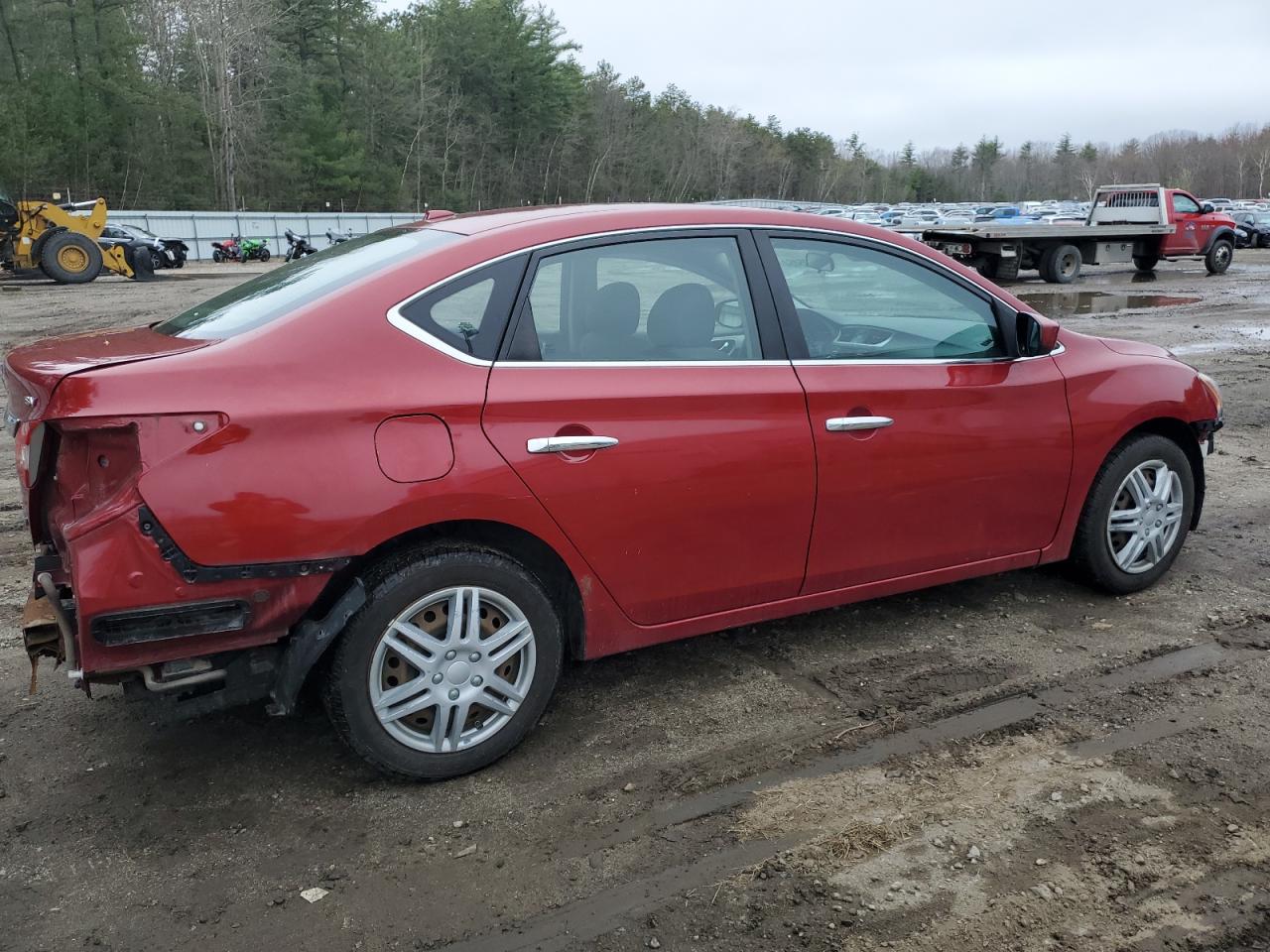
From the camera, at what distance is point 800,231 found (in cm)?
374

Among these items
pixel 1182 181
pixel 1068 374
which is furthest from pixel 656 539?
pixel 1182 181

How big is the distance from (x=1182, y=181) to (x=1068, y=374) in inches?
5645

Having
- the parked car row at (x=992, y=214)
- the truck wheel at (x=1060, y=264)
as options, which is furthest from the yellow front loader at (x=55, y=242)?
the truck wheel at (x=1060, y=264)

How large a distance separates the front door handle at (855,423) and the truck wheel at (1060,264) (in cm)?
2145

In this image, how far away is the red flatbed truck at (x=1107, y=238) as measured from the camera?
71.4ft

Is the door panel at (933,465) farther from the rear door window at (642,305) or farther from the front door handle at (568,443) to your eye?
the front door handle at (568,443)

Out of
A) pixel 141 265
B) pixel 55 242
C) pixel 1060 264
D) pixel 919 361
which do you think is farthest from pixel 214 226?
pixel 919 361

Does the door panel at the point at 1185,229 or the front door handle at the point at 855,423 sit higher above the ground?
the door panel at the point at 1185,229

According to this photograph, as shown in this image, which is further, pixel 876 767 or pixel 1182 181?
pixel 1182 181

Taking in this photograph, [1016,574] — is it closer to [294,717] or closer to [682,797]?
[682,797]

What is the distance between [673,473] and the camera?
3289 mm

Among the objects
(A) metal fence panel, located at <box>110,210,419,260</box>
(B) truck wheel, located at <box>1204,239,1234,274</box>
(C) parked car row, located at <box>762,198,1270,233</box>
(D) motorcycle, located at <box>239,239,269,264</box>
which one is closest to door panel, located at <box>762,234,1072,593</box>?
(B) truck wheel, located at <box>1204,239,1234,274</box>

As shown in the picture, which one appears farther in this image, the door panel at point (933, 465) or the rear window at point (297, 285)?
the door panel at point (933, 465)

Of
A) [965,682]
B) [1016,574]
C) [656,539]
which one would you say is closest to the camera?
[656,539]
